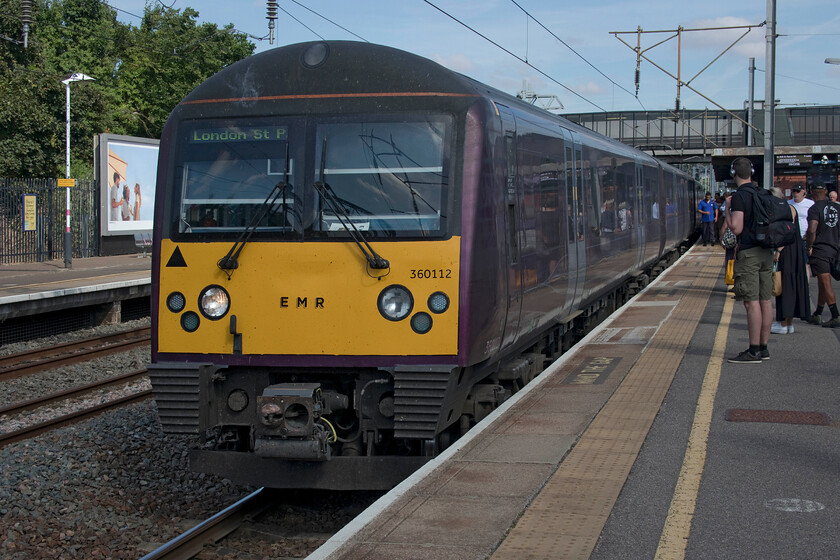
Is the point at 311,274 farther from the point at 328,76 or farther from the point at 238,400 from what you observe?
the point at 328,76

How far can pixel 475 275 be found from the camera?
5.94 meters

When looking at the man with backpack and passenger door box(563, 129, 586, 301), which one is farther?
passenger door box(563, 129, 586, 301)

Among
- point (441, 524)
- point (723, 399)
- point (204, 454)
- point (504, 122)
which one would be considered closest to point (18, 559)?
point (204, 454)

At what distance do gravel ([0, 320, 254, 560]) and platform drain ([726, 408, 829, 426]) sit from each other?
375 centimetres

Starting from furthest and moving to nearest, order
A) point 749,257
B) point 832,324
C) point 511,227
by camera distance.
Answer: point 832,324 < point 749,257 < point 511,227

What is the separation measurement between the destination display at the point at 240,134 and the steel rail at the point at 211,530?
8.14 feet

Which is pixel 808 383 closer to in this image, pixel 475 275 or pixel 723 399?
pixel 723 399

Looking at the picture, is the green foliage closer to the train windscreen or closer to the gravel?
the gravel

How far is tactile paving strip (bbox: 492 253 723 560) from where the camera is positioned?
13.8 feet

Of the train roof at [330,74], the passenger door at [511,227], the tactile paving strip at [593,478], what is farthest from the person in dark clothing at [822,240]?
the train roof at [330,74]

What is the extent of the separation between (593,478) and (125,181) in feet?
77.6

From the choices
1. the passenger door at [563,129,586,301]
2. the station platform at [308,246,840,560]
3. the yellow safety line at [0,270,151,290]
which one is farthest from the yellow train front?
the yellow safety line at [0,270,151,290]

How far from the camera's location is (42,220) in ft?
86.9

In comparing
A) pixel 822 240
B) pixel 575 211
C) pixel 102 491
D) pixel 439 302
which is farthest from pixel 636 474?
pixel 822 240
